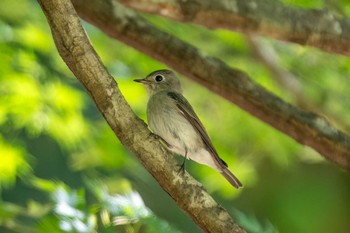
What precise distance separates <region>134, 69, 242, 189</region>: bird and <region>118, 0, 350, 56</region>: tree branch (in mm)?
481

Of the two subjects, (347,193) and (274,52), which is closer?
(274,52)

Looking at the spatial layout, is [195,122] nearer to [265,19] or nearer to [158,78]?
[158,78]

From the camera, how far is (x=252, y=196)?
767 cm

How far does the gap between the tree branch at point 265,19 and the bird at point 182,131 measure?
481mm

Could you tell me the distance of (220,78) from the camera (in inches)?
174

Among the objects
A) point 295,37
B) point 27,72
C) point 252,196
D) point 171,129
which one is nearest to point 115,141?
point 27,72

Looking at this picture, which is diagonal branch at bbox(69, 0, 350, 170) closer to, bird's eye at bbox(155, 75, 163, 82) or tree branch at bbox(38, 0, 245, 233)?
bird's eye at bbox(155, 75, 163, 82)

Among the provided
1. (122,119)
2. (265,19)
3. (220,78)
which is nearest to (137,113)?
(220,78)

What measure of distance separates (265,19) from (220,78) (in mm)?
409

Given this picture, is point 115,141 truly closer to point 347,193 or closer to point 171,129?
point 171,129

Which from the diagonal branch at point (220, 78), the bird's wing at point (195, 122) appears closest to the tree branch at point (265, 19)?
the diagonal branch at point (220, 78)

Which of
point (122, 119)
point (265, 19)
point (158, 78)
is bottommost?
point (122, 119)

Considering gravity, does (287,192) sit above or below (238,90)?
above

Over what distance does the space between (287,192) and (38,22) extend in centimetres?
313
